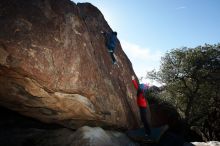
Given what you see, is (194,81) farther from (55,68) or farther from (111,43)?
(55,68)

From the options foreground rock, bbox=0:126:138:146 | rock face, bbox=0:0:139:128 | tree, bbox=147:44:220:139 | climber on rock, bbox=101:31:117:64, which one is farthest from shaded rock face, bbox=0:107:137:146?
tree, bbox=147:44:220:139

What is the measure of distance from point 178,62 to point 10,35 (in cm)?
2306

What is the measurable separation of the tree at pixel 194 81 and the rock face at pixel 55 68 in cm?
1564

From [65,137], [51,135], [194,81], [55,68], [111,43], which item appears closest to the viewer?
[55,68]

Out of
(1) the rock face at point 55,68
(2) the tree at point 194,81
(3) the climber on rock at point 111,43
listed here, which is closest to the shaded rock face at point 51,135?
(1) the rock face at point 55,68

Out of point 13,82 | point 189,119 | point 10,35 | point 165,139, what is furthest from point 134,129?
point 189,119

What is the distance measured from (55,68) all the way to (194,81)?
21.1 meters

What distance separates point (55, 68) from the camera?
968cm

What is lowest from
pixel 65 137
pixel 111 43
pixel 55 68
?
pixel 65 137

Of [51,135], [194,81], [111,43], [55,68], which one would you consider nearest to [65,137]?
[51,135]

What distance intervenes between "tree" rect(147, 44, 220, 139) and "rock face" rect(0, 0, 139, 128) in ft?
51.3

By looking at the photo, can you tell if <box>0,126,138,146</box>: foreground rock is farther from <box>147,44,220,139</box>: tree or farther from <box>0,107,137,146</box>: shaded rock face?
<box>147,44,220,139</box>: tree

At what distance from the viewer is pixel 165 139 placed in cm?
1620

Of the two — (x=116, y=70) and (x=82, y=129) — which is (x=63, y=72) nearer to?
(x=82, y=129)
